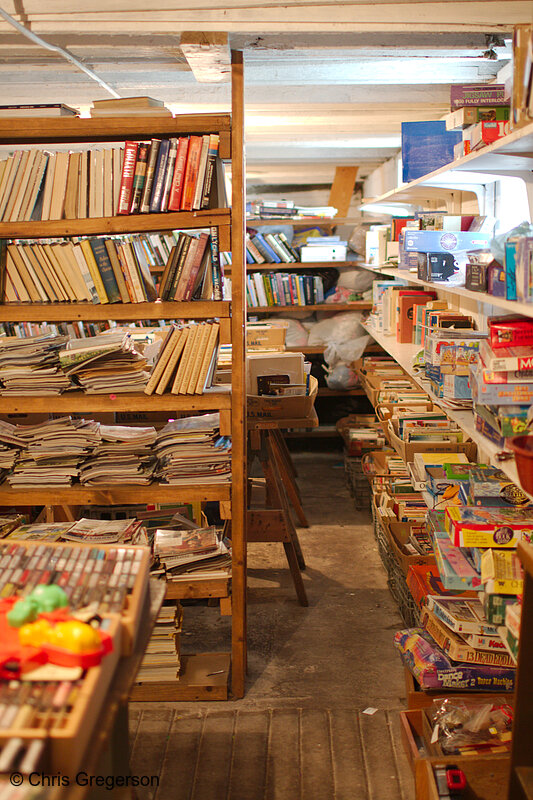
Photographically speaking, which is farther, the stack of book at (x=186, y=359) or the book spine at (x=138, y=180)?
the stack of book at (x=186, y=359)

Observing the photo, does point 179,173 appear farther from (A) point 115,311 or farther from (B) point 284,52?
(B) point 284,52

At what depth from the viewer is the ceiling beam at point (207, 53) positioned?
264 centimetres

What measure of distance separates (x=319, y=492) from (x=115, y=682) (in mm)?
4213

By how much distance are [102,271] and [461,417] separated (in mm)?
1459

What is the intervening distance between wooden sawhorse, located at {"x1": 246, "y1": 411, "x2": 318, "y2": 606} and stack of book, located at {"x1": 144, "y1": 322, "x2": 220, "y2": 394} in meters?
0.99

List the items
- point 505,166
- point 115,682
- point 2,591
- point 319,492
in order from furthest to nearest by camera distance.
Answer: point 319,492
point 505,166
point 2,591
point 115,682

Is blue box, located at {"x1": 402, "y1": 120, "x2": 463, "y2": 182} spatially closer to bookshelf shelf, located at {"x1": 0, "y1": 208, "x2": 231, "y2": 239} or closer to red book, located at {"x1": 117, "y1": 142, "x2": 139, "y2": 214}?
bookshelf shelf, located at {"x1": 0, "y1": 208, "x2": 231, "y2": 239}

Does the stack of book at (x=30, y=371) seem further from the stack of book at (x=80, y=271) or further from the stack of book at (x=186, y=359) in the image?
the stack of book at (x=186, y=359)

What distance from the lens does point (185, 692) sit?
9.71 feet

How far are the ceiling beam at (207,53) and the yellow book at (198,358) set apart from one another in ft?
3.34

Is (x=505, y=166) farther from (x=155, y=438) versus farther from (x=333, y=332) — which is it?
(x=333, y=332)

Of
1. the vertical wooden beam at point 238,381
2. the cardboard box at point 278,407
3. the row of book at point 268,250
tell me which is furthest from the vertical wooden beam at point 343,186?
the vertical wooden beam at point 238,381

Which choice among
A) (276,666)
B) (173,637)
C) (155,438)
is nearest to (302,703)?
(276,666)

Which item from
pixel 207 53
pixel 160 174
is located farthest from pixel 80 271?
pixel 207 53
